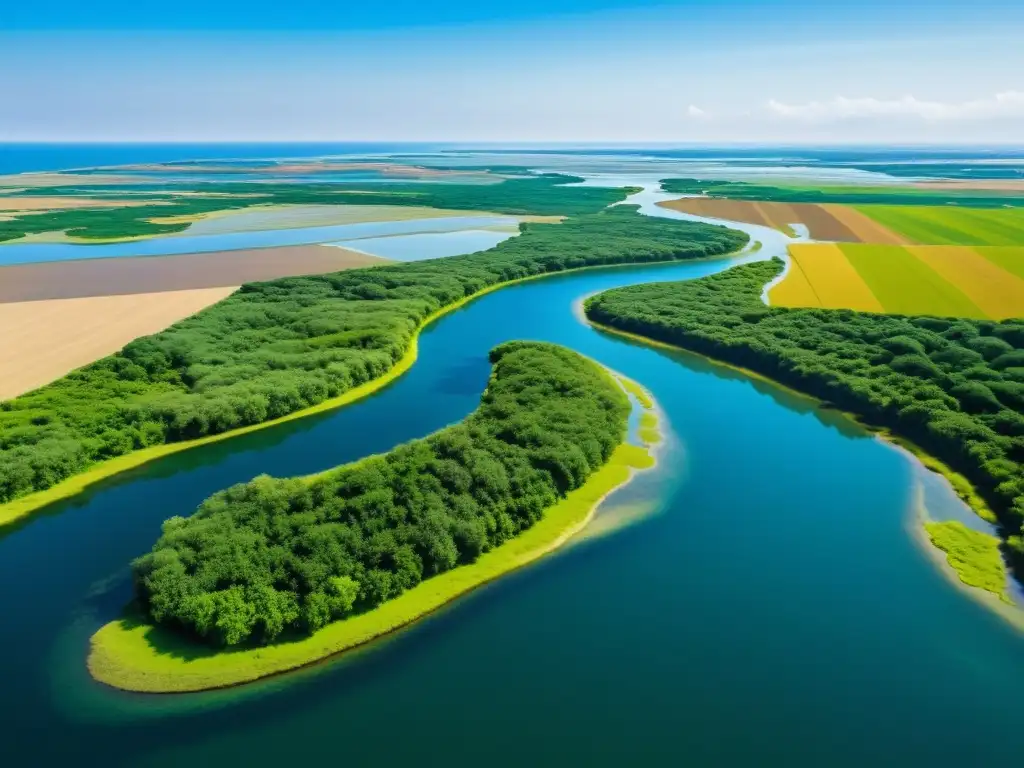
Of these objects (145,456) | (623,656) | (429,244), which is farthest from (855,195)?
(145,456)

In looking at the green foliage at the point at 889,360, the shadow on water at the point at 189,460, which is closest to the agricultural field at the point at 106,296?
the shadow on water at the point at 189,460

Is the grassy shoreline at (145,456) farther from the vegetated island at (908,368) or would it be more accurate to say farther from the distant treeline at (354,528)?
the vegetated island at (908,368)

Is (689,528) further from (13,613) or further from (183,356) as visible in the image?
(183,356)

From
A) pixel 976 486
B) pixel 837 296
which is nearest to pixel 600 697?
pixel 976 486

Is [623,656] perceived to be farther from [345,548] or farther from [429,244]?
[429,244]

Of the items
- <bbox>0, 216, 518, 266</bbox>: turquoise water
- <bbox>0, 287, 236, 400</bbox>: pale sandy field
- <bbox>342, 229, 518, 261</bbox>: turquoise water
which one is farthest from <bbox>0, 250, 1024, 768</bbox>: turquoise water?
<bbox>0, 216, 518, 266</bbox>: turquoise water

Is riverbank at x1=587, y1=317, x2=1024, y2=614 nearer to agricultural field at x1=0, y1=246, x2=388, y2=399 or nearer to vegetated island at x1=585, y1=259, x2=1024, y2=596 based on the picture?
vegetated island at x1=585, y1=259, x2=1024, y2=596

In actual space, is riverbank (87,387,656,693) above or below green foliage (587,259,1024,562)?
below
